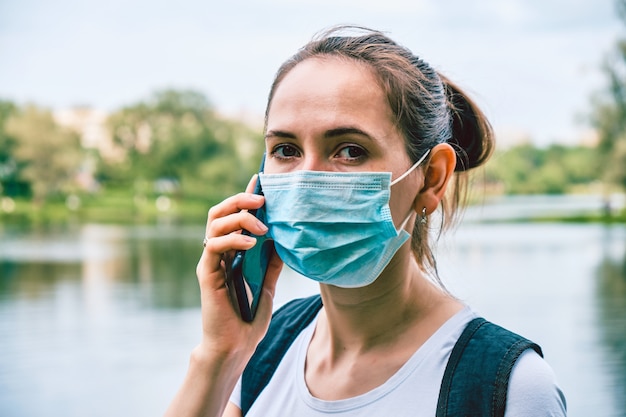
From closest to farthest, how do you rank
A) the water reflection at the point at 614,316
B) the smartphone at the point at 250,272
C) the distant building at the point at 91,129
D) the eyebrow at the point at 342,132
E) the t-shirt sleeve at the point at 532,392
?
the t-shirt sleeve at the point at 532,392
the eyebrow at the point at 342,132
the smartphone at the point at 250,272
the water reflection at the point at 614,316
the distant building at the point at 91,129

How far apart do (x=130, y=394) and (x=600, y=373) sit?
441 centimetres

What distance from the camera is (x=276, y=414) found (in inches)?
60.7

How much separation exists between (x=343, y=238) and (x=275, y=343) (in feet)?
1.02

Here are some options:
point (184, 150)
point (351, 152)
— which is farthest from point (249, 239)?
point (184, 150)

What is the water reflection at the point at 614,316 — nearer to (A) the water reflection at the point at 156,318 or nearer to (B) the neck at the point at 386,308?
(A) the water reflection at the point at 156,318

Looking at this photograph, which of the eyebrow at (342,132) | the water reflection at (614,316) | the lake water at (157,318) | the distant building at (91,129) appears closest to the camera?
the eyebrow at (342,132)

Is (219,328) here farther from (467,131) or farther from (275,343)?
(467,131)

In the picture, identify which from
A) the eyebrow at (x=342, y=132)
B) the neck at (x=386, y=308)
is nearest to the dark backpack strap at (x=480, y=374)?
the neck at (x=386, y=308)

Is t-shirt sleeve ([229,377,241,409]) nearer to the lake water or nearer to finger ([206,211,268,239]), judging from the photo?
finger ([206,211,268,239])

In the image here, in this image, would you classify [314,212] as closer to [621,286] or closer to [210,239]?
[210,239]

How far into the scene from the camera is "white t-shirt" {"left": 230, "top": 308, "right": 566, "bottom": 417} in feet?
4.14

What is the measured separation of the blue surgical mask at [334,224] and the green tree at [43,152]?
4221 cm

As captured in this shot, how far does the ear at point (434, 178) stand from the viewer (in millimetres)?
1641

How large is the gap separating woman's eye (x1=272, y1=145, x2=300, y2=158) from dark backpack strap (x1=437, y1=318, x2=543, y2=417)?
0.50 meters
